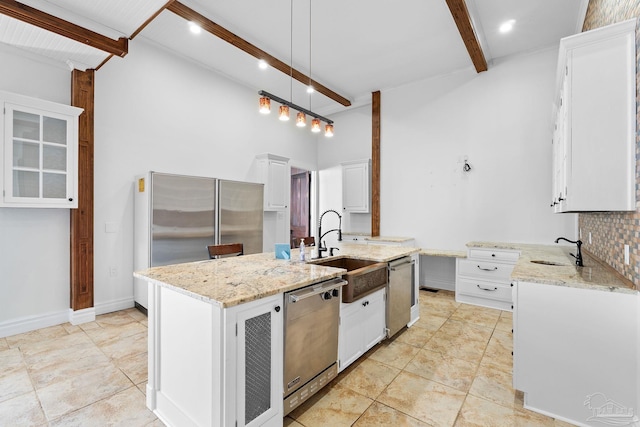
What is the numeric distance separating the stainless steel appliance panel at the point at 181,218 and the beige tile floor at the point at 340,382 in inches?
34.7

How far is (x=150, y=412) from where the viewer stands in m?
1.91

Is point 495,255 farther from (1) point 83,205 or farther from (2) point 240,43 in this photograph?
(1) point 83,205

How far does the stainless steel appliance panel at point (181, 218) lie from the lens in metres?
3.48

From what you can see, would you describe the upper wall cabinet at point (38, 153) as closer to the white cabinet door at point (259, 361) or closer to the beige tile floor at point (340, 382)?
the beige tile floor at point (340, 382)

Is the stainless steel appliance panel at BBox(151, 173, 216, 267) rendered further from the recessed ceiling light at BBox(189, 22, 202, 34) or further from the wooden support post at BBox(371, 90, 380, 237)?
the wooden support post at BBox(371, 90, 380, 237)

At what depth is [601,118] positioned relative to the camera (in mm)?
1790

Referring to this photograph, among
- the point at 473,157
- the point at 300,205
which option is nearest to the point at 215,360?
the point at 473,157

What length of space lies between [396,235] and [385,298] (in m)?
2.80

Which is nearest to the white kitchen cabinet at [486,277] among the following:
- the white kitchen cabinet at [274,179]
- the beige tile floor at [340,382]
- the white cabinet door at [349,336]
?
the beige tile floor at [340,382]

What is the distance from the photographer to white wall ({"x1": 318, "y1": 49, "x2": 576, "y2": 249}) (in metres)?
4.14

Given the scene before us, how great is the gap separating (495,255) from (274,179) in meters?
3.67

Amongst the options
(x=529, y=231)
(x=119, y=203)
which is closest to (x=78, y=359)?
(x=119, y=203)

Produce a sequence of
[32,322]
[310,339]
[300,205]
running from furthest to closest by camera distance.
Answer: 1. [300,205]
2. [32,322]
3. [310,339]

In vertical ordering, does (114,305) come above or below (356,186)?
below
